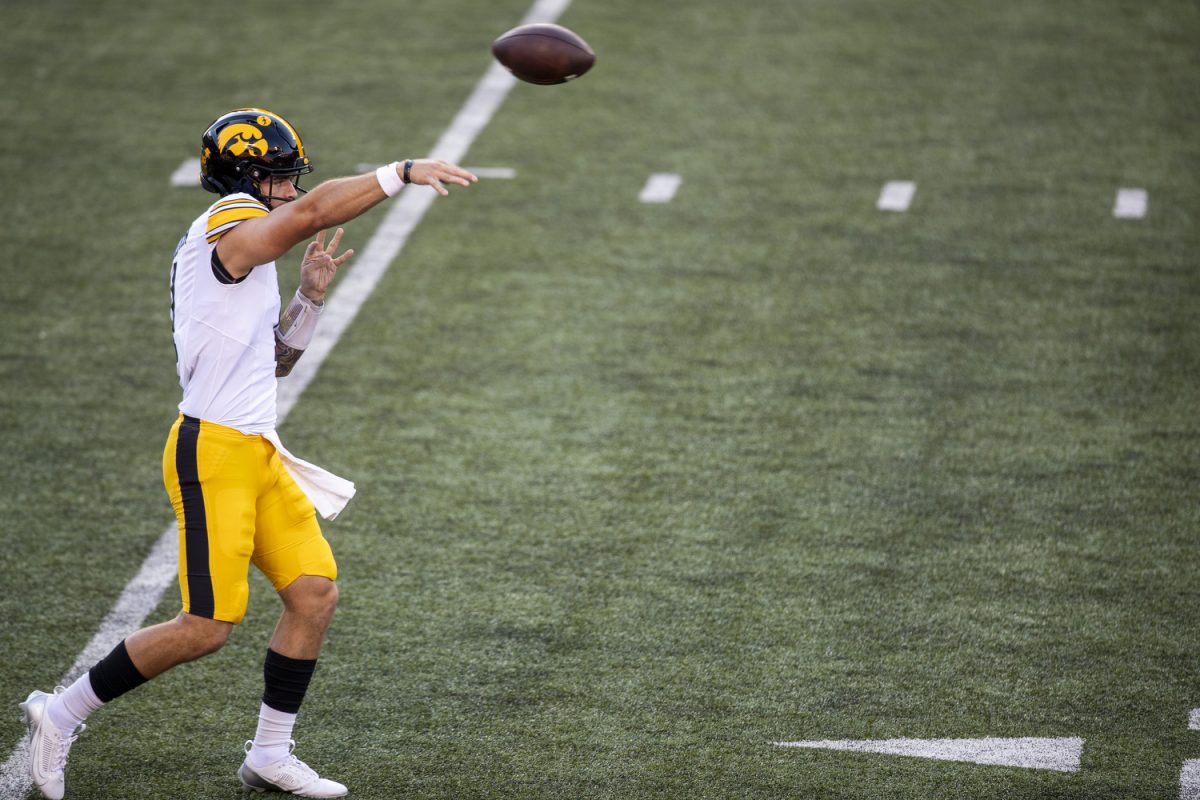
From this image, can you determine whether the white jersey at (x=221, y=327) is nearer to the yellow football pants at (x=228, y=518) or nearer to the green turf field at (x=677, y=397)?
the yellow football pants at (x=228, y=518)

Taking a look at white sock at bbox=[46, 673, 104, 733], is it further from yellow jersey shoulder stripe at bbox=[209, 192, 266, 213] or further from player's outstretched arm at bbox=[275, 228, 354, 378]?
yellow jersey shoulder stripe at bbox=[209, 192, 266, 213]

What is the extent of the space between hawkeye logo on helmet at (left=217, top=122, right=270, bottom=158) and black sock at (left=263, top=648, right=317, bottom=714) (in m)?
1.37

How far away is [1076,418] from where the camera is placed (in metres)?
6.40

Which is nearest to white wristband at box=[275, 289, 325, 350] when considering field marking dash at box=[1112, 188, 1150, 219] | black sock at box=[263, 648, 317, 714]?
black sock at box=[263, 648, 317, 714]

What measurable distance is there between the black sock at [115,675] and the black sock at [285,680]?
34 centimetres

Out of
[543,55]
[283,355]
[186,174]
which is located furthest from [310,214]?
[186,174]

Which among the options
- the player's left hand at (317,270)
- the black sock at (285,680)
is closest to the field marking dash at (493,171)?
the player's left hand at (317,270)

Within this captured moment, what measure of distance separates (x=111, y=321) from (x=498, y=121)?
2988 mm

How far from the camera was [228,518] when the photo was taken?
396 cm

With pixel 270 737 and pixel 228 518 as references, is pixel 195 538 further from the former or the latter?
pixel 270 737

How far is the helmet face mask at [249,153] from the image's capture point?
13.2 feet

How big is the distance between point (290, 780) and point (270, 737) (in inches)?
5.2

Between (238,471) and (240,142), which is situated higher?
(240,142)

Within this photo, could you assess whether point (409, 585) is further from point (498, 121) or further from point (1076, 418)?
point (498, 121)
